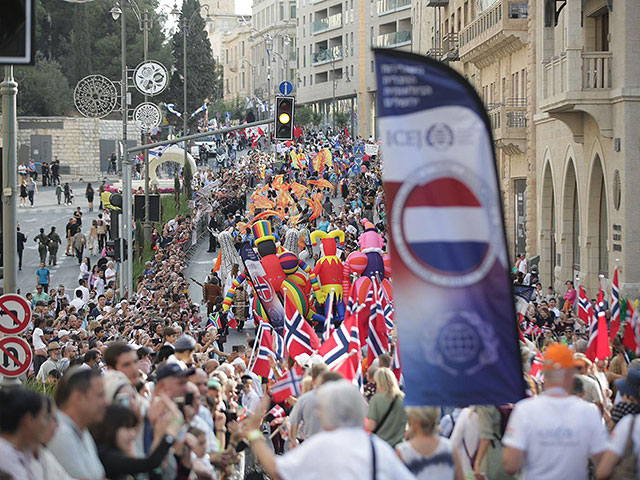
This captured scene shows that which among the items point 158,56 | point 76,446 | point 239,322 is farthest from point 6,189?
point 158,56

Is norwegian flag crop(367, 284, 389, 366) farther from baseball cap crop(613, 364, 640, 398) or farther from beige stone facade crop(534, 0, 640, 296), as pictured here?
beige stone facade crop(534, 0, 640, 296)

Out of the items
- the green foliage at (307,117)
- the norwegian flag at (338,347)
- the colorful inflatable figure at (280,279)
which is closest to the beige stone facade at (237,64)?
the green foliage at (307,117)

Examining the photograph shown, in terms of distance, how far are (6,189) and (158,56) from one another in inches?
2908

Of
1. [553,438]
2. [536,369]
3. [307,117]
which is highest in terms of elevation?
[307,117]

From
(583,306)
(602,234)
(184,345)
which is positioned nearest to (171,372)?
(184,345)

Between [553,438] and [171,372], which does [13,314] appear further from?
[553,438]

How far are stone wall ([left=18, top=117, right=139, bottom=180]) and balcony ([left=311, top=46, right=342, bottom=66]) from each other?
38.5 meters

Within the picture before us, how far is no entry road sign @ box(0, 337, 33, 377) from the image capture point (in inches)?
534

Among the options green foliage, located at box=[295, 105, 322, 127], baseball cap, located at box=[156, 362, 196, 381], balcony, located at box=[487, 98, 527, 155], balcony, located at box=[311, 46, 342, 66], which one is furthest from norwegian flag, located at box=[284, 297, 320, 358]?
balcony, located at box=[311, 46, 342, 66]

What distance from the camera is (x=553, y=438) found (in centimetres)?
684

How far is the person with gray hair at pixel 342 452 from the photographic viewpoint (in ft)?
19.0

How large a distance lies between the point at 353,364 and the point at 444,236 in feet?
18.8

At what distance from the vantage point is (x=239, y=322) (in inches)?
1113

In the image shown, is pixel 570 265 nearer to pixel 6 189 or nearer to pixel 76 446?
pixel 6 189
